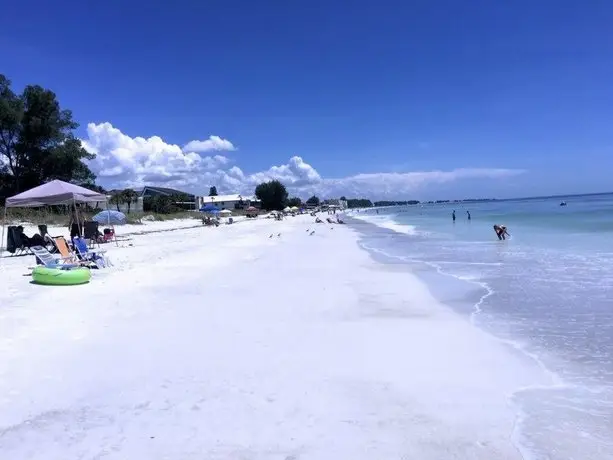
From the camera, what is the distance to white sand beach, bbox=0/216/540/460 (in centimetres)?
365

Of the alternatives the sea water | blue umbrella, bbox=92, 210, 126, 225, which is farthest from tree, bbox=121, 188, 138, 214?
the sea water

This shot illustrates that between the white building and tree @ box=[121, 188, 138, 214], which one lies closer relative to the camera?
tree @ box=[121, 188, 138, 214]

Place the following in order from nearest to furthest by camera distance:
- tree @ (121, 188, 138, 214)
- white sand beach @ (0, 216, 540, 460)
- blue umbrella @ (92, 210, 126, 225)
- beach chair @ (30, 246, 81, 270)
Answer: white sand beach @ (0, 216, 540, 460), beach chair @ (30, 246, 81, 270), blue umbrella @ (92, 210, 126, 225), tree @ (121, 188, 138, 214)

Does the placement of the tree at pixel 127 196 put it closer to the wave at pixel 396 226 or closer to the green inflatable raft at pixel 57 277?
the wave at pixel 396 226

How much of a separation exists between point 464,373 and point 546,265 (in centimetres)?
1017

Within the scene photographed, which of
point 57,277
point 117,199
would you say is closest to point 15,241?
point 57,277

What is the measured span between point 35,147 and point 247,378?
43.7m

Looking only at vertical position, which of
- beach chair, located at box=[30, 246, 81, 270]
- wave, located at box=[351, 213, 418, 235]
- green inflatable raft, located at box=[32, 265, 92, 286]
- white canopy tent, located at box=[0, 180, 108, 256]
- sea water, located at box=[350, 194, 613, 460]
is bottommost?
wave, located at box=[351, 213, 418, 235]

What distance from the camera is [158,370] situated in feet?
16.9

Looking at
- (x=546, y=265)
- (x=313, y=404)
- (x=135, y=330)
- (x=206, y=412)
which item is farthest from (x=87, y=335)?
(x=546, y=265)

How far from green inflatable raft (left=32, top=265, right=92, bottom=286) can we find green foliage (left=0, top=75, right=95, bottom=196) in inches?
1346

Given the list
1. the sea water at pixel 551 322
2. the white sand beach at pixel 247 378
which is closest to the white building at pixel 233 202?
the sea water at pixel 551 322

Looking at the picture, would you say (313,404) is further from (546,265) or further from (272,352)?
(546,265)

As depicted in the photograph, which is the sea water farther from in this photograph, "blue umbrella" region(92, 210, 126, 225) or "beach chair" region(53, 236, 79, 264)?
"blue umbrella" region(92, 210, 126, 225)
